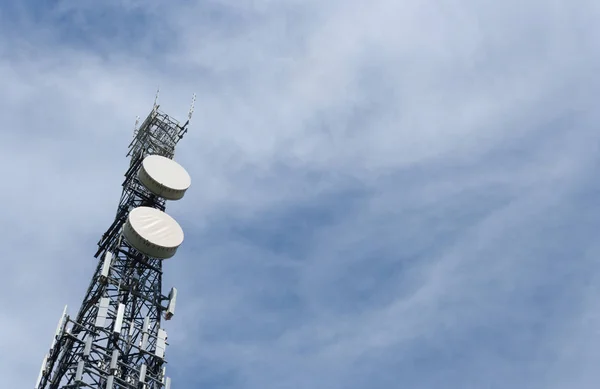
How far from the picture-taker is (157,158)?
6122 centimetres

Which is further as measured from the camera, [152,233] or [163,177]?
[163,177]

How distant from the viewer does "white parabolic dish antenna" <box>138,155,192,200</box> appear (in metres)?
59.1

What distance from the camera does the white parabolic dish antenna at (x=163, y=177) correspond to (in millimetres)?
59125

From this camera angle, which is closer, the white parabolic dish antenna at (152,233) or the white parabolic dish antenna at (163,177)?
the white parabolic dish antenna at (152,233)

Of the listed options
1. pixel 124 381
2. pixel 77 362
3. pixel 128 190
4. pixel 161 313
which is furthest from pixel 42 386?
pixel 128 190

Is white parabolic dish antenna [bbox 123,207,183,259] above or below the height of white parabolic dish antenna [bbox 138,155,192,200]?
below

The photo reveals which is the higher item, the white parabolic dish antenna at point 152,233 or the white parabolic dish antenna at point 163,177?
the white parabolic dish antenna at point 163,177

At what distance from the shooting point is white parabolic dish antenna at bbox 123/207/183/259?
54.3m

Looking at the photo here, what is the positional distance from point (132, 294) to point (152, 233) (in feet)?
16.0

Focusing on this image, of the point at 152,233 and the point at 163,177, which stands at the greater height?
the point at 163,177

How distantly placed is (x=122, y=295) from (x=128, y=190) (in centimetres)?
1072

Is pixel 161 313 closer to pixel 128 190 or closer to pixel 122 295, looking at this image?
pixel 122 295

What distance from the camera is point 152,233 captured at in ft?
181

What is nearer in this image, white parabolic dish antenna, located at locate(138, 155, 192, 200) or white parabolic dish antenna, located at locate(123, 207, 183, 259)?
white parabolic dish antenna, located at locate(123, 207, 183, 259)
